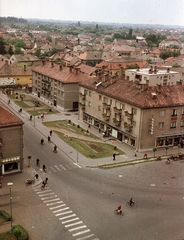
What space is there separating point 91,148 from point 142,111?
1236 cm

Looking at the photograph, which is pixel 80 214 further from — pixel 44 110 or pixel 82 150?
pixel 44 110

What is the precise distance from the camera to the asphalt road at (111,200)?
40.7 m

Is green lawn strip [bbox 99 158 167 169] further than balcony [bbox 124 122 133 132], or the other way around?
balcony [bbox 124 122 133 132]

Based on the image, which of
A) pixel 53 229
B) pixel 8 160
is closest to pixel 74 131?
pixel 8 160

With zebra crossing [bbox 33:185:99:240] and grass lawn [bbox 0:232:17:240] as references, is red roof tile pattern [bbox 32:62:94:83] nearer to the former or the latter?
zebra crossing [bbox 33:185:99:240]

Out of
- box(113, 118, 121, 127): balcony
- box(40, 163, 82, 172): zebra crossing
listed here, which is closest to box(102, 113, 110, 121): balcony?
box(113, 118, 121, 127): balcony

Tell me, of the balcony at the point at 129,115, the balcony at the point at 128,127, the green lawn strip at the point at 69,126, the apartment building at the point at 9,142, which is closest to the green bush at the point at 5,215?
the apartment building at the point at 9,142

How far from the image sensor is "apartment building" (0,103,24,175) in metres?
52.9

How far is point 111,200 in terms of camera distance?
48.1m

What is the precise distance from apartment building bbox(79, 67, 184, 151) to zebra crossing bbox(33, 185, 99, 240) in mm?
25027

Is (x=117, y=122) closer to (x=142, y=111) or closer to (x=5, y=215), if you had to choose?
(x=142, y=111)

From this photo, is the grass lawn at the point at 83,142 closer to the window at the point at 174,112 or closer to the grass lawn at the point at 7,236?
the window at the point at 174,112

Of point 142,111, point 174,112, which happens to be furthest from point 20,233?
point 174,112

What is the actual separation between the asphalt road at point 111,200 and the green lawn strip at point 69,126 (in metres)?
14.8
